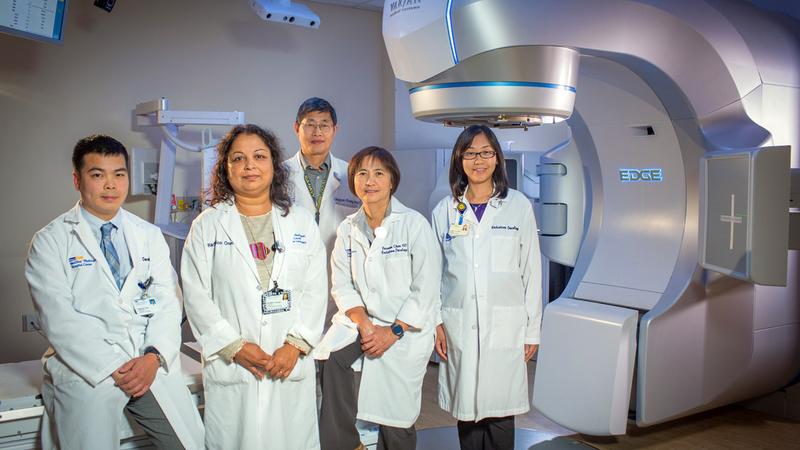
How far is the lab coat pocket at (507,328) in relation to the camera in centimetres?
238

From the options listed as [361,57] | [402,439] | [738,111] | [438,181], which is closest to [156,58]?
[361,57]

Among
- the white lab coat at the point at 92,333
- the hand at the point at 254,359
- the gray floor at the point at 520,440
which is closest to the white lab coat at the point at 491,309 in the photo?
the gray floor at the point at 520,440

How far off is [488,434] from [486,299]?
→ 18.7 inches

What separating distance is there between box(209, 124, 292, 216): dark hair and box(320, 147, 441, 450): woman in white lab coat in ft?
1.06

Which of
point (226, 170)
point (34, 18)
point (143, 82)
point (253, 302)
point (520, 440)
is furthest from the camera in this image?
point (143, 82)

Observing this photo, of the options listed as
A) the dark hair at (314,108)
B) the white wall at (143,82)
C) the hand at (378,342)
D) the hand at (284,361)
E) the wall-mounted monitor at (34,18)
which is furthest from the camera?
the white wall at (143,82)

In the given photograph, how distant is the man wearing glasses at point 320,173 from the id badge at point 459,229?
1.74ft

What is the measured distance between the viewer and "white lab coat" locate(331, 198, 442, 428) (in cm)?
234

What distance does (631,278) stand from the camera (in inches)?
108

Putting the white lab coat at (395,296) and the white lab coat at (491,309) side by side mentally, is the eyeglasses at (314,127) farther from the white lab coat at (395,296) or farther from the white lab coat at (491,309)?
the white lab coat at (491,309)

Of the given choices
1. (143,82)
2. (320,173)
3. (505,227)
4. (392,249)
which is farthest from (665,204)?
(143,82)

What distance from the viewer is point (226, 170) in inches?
84.0

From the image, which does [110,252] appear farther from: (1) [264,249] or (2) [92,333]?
(1) [264,249]

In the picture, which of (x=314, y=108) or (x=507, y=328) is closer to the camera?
(x=507, y=328)
